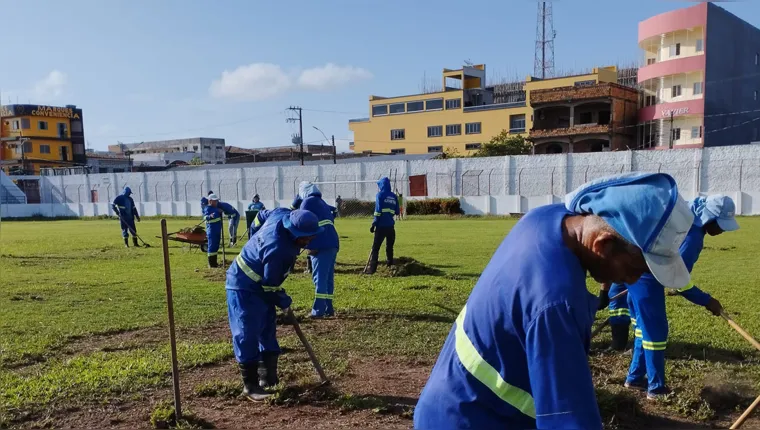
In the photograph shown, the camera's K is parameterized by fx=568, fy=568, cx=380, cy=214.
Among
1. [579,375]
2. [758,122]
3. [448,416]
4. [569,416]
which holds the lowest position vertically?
[448,416]

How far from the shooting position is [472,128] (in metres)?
62.1

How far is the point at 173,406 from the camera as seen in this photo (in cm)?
486

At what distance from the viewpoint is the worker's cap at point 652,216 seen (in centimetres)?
151

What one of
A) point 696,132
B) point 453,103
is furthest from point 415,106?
point 696,132

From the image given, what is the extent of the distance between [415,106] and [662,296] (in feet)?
212

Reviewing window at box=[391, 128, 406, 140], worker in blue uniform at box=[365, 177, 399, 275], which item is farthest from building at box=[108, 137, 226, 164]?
worker in blue uniform at box=[365, 177, 399, 275]

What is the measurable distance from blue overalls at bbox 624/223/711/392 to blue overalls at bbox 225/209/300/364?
294cm

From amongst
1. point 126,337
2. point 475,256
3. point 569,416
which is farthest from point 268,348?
point 475,256

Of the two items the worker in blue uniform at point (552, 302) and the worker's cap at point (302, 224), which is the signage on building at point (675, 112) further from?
the worker in blue uniform at point (552, 302)

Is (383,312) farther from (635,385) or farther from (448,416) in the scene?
(448,416)

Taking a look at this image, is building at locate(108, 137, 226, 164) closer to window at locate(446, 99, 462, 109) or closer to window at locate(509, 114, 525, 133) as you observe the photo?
window at locate(446, 99, 462, 109)

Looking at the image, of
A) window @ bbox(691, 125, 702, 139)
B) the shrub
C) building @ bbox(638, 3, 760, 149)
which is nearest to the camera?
the shrub

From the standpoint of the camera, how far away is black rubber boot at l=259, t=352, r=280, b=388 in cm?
525

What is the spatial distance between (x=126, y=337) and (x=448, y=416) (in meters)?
6.68
